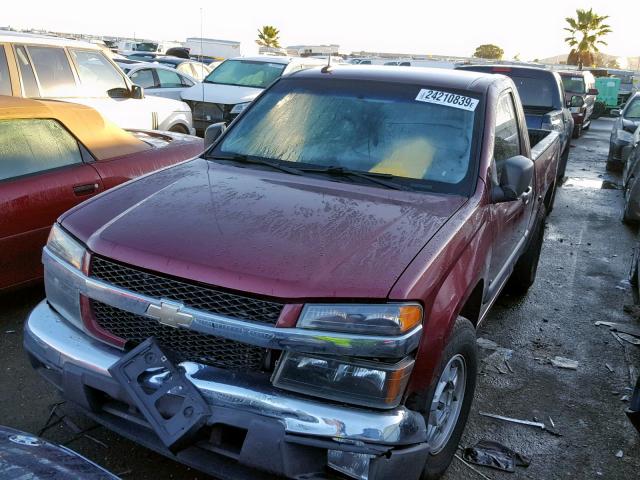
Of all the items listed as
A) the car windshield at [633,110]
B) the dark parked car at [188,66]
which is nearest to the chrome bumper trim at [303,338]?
the car windshield at [633,110]

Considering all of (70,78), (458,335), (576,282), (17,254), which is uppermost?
(70,78)

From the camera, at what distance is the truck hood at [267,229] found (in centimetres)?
231

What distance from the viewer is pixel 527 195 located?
13.9 feet

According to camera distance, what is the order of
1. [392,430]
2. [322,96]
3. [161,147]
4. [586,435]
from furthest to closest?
1. [161,147]
2. [322,96]
3. [586,435]
4. [392,430]

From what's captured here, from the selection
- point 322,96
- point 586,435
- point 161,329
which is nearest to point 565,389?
point 586,435

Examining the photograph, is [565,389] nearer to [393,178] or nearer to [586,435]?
[586,435]

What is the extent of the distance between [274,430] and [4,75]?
6121 millimetres

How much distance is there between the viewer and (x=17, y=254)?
13.3 ft

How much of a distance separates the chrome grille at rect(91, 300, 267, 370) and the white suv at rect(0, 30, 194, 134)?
4.47m

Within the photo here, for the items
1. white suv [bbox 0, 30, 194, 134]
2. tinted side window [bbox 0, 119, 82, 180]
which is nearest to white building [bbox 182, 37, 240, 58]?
white suv [bbox 0, 30, 194, 134]

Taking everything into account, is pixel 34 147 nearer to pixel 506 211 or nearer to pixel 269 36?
pixel 506 211

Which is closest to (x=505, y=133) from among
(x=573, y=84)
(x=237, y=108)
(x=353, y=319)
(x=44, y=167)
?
(x=353, y=319)

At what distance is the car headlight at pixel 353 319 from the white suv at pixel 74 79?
16.6 feet

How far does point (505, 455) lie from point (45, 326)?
2367mm
